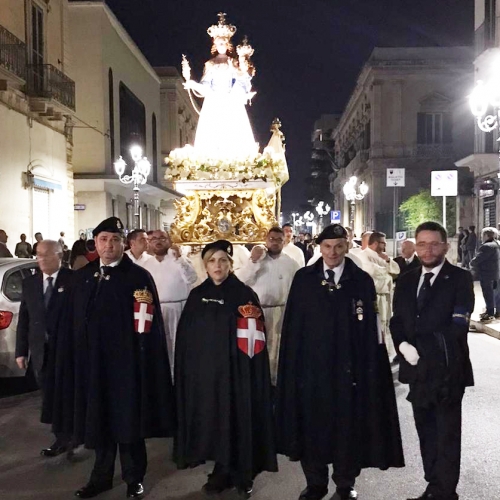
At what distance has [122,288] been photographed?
4676 millimetres

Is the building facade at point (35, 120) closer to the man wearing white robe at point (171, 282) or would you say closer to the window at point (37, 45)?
the window at point (37, 45)

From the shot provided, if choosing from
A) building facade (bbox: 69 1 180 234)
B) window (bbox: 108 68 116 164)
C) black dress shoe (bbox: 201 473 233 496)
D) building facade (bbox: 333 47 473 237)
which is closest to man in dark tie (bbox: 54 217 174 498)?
black dress shoe (bbox: 201 473 233 496)

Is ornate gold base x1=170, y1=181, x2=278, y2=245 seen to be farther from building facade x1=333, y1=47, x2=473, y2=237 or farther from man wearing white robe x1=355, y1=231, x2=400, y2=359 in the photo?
building facade x1=333, y1=47, x2=473, y2=237

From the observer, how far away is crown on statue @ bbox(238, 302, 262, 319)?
15.2ft

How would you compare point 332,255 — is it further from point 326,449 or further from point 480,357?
point 480,357

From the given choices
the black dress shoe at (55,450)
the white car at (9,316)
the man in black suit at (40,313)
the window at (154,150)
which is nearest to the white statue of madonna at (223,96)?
→ the white car at (9,316)

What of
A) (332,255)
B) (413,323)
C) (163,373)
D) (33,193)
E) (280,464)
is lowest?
(280,464)

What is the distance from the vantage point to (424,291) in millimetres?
4410

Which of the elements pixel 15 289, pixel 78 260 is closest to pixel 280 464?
pixel 78 260

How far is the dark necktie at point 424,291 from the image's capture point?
4.39 meters

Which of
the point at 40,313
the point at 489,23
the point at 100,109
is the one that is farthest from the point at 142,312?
the point at 100,109

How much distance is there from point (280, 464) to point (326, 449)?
3.83 feet

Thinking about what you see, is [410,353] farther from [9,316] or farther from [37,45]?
[37,45]

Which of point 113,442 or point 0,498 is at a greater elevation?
point 113,442
